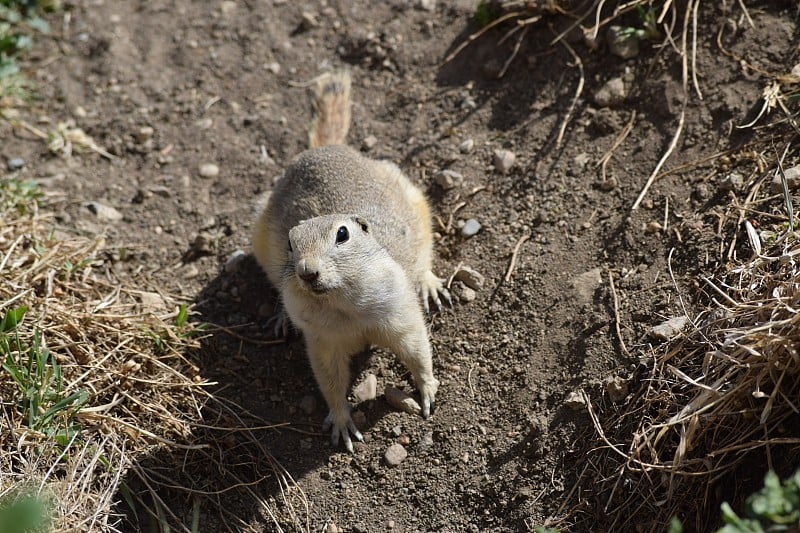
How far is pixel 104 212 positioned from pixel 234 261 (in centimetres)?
118

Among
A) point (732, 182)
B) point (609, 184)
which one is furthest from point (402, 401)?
point (732, 182)

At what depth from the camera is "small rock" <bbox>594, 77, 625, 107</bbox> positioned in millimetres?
5258

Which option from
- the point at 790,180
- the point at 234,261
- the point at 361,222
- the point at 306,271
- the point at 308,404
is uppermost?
the point at 790,180

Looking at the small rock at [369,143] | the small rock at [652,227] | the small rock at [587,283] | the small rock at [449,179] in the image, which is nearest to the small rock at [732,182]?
the small rock at [652,227]

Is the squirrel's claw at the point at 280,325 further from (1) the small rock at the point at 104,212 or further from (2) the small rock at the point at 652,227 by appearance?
(2) the small rock at the point at 652,227

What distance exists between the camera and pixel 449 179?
216 inches

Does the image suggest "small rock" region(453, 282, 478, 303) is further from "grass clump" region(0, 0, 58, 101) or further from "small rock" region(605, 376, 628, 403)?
"grass clump" region(0, 0, 58, 101)

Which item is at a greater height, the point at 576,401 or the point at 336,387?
the point at 576,401

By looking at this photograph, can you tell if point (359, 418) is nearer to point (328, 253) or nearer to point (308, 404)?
point (308, 404)

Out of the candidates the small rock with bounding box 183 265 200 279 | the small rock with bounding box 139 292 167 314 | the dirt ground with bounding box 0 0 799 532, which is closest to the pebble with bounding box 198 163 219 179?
the dirt ground with bounding box 0 0 799 532

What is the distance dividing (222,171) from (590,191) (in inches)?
115

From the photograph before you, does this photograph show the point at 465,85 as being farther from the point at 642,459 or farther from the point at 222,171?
the point at 642,459

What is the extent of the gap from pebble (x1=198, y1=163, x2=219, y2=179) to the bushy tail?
86 centimetres

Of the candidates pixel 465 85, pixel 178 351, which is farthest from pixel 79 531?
pixel 465 85
